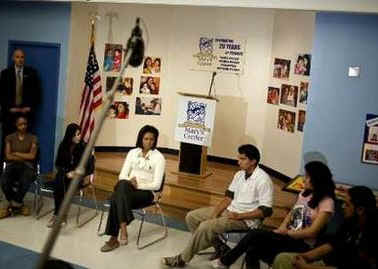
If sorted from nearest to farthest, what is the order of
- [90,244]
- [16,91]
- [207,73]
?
[90,244] < [16,91] < [207,73]

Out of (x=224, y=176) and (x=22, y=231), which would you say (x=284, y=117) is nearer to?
(x=224, y=176)

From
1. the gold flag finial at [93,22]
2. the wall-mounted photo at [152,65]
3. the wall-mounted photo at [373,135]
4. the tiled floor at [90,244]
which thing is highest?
the gold flag finial at [93,22]

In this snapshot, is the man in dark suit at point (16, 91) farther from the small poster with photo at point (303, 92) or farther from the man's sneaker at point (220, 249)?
the small poster with photo at point (303, 92)

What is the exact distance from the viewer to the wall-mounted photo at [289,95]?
20.9 ft

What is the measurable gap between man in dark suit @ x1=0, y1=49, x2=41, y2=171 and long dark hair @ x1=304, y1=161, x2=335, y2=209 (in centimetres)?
365

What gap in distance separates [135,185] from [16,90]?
2158 millimetres

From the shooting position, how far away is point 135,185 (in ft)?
15.5

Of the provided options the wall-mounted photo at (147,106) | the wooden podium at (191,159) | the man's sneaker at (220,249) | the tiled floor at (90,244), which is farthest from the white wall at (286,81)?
the man's sneaker at (220,249)

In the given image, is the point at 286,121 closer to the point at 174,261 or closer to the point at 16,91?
the point at 174,261

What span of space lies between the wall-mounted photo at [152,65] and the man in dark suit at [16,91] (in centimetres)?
189

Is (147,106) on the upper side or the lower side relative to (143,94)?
lower

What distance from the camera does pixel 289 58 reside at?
657 centimetres

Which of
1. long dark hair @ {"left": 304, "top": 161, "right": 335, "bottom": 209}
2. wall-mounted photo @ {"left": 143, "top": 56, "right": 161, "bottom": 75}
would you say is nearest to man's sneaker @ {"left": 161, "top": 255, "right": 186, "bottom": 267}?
long dark hair @ {"left": 304, "top": 161, "right": 335, "bottom": 209}

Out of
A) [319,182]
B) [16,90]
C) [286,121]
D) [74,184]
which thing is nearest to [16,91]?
[16,90]
